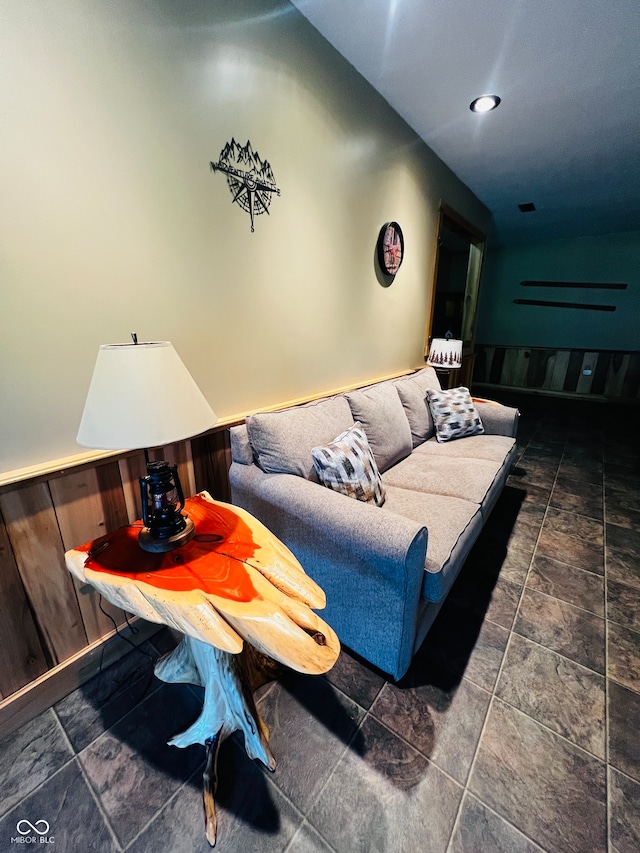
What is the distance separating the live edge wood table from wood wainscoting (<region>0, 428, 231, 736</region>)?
22 cm

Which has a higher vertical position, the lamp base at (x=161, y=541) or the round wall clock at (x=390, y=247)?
the round wall clock at (x=390, y=247)

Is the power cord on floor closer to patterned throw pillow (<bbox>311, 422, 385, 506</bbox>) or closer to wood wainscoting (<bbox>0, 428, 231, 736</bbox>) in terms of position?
wood wainscoting (<bbox>0, 428, 231, 736</bbox>)

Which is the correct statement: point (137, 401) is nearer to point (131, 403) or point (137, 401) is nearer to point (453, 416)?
point (131, 403)

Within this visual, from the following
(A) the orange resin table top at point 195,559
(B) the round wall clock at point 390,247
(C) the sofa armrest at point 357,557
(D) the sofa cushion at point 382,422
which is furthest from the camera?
(B) the round wall clock at point 390,247

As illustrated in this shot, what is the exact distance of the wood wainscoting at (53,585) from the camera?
1.05 m

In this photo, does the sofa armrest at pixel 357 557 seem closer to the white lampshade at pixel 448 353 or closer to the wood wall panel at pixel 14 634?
the wood wall panel at pixel 14 634

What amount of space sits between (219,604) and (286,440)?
30.8 inches

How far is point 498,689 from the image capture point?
124 centimetres

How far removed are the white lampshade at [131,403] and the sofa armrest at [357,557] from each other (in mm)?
594

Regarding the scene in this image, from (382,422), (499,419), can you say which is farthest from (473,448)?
(382,422)

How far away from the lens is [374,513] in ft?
3.82

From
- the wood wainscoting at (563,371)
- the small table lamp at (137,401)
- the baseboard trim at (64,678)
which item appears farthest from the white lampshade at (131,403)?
the wood wainscoting at (563,371)

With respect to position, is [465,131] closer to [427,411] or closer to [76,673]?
[427,411]

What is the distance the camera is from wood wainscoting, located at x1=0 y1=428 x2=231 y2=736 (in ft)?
3.45
